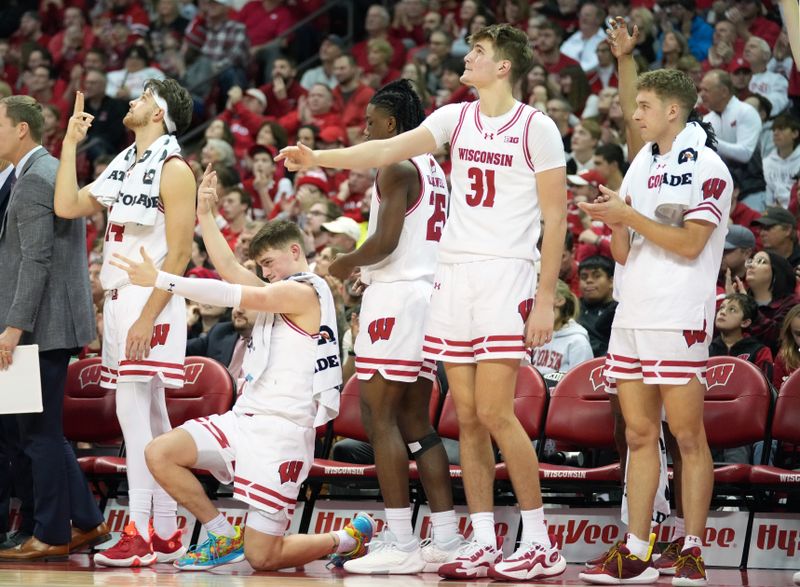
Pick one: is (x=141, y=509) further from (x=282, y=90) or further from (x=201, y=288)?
(x=282, y=90)

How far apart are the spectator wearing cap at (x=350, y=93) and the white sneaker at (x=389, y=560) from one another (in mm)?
7539

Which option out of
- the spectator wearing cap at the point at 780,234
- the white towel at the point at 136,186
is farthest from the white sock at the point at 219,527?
the spectator wearing cap at the point at 780,234

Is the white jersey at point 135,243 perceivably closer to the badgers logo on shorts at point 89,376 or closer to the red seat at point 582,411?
the badgers logo on shorts at point 89,376

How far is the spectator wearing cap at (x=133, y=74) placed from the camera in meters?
14.8

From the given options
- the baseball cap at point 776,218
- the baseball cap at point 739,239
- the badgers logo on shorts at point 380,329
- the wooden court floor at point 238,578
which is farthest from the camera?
the baseball cap at point 776,218

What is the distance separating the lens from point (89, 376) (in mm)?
7531

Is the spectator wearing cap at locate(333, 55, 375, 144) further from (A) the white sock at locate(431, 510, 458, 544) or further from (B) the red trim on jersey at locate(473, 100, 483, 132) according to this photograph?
(A) the white sock at locate(431, 510, 458, 544)

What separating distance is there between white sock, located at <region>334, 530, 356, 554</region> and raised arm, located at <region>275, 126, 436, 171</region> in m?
1.73

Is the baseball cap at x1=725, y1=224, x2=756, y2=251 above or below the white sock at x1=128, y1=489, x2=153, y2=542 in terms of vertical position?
above

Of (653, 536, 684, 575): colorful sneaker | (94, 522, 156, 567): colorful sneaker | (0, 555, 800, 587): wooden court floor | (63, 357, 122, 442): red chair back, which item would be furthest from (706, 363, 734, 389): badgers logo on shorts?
(63, 357, 122, 442): red chair back

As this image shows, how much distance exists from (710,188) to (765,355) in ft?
6.79

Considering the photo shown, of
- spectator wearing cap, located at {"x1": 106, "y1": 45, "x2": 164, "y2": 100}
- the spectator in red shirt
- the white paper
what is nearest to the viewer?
the white paper

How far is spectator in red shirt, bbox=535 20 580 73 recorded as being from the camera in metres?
12.8

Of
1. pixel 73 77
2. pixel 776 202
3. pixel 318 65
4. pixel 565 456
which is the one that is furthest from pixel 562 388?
pixel 73 77
